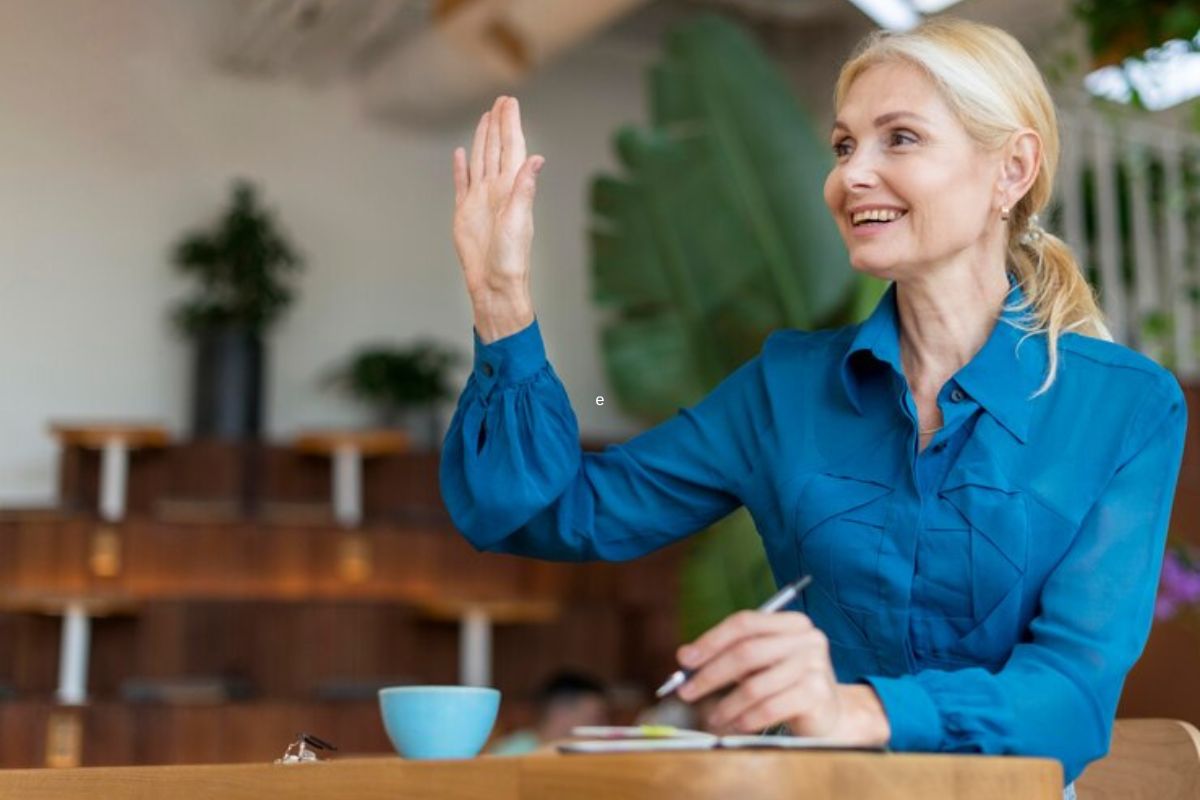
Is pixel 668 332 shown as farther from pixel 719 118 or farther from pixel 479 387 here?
pixel 479 387

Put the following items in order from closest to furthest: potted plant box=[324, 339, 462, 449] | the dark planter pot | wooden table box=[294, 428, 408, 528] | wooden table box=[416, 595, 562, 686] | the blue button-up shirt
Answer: the blue button-up shirt < wooden table box=[416, 595, 562, 686] < wooden table box=[294, 428, 408, 528] < the dark planter pot < potted plant box=[324, 339, 462, 449]

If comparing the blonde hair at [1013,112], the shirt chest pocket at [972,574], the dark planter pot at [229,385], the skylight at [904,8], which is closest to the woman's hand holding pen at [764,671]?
the shirt chest pocket at [972,574]

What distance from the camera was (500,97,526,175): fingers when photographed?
1164 mm

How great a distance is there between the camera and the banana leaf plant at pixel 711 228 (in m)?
5.83

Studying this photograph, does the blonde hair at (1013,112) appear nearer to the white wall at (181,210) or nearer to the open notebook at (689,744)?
the open notebook at (689,744)

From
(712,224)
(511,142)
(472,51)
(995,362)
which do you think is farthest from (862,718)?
(472,51)

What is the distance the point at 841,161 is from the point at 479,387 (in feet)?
0.98

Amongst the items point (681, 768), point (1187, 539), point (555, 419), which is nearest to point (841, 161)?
point (555, 419)

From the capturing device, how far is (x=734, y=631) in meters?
0.86

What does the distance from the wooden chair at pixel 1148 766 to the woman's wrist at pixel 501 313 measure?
1.85 ft

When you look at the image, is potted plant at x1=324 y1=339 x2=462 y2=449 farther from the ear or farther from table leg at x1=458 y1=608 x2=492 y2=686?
the ear

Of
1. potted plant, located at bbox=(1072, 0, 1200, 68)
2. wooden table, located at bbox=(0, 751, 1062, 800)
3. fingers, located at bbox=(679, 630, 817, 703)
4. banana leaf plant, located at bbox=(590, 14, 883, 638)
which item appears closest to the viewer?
wooden table, located at bbox=(0, 751, 1062, 800)

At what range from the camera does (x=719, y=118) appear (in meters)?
5.97

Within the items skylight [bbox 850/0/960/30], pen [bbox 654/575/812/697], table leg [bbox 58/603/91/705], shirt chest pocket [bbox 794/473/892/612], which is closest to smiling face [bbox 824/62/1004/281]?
shirt chest pocket [bbox 794/473/892/612]
